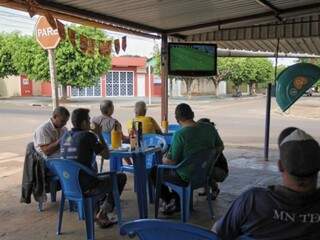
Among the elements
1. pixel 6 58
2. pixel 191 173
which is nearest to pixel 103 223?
pixel 191 173

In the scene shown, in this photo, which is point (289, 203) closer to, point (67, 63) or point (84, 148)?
point (84, 148)

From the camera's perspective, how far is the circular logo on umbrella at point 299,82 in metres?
7.82

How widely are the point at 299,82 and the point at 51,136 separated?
4.30 metres

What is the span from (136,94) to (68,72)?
18.8 m

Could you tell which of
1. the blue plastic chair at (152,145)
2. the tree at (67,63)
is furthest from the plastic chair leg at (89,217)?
the tree at (67,63)

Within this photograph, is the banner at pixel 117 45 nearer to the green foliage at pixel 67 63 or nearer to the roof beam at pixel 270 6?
the roof beam at pixel 270 6

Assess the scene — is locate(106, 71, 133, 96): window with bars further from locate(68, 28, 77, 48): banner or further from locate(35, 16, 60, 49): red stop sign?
locate(35, 16, 60, 49): red stop sign

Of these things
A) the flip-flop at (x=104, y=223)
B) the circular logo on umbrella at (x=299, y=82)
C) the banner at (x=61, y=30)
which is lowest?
the flip-flop at (x=104, y=223)

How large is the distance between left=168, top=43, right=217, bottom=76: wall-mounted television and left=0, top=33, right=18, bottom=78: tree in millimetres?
32165

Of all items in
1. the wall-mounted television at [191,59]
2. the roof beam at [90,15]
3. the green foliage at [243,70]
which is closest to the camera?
the roof beam at [90,15]

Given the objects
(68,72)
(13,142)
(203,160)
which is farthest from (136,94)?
(203,160)

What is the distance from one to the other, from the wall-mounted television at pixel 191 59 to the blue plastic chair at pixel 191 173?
4103 millimetres

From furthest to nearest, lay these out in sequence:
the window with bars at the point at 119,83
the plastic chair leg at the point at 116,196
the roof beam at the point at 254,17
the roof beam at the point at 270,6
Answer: the window with bars at the point at 119,83
the roof beam at the point at 254,17
the roof beam at the point at 270,6
the plastic chair leg at the point at 116,196

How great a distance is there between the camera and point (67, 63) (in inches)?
1244
